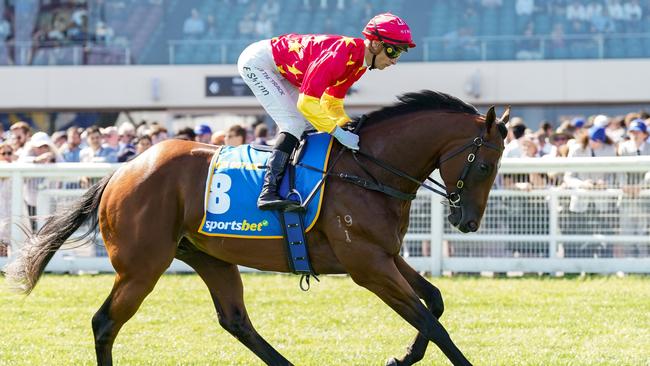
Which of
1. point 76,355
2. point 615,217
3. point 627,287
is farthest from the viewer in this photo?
point 615,217

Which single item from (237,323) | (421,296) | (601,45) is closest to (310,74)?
(421,296)

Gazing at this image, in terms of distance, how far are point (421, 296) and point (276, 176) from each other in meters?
0.96

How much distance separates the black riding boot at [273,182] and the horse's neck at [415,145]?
451mm

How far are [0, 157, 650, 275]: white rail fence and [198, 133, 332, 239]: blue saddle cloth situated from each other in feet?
14.0

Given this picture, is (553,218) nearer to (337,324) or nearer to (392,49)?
(337,324)

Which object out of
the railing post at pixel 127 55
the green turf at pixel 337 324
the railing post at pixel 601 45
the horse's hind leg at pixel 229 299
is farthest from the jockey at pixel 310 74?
the railing post at pixel 127 55

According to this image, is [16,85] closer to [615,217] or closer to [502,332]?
[615,217]

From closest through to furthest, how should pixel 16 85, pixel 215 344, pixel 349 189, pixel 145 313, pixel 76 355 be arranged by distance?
1. pixel 349 189
2. pixel 76 355
3. pixel 215 344
4. pixel 145 313
5. pixel 16 85

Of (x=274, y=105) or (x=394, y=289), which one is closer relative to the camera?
(x=394, y=289)

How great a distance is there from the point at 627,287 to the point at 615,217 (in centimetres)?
81

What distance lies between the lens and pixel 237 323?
5.59 metres

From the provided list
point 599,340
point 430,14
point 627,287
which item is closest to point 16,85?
point 430,14

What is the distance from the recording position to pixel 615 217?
946 cm

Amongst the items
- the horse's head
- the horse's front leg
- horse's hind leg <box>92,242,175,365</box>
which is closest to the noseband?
the horse's head
